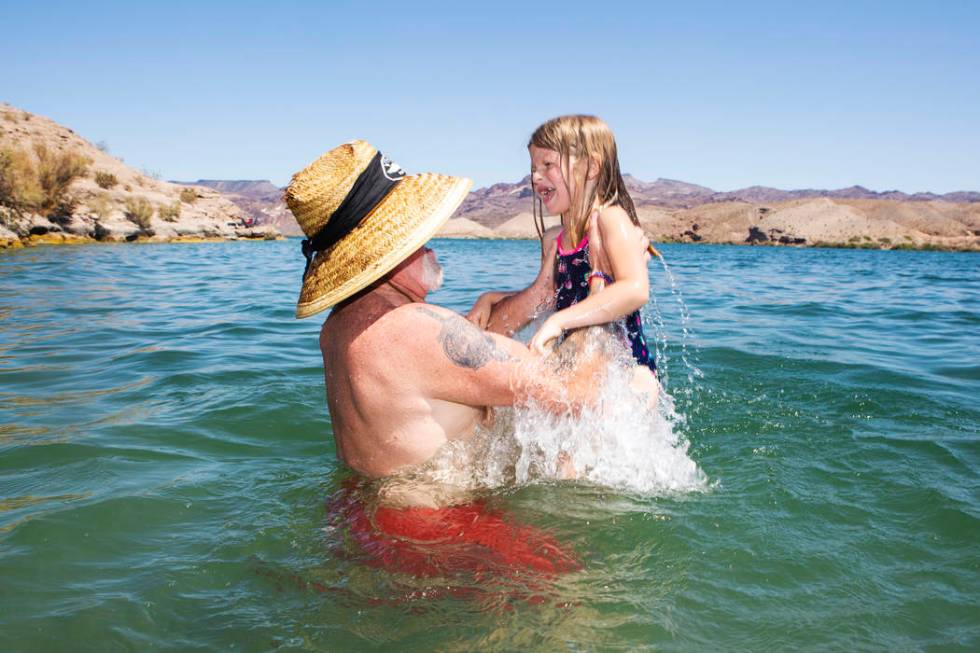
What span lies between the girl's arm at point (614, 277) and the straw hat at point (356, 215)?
2.93 ft

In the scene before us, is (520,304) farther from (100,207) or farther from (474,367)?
(100,207)

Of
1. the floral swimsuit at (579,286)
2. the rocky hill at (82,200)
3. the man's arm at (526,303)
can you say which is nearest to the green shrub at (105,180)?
the rocky hill at (82,200)

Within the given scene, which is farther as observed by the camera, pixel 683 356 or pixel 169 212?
pixel 169 212

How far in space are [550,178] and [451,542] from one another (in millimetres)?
2217

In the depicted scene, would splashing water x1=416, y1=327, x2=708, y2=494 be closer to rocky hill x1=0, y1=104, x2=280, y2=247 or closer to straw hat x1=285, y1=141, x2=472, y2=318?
straw hat x1=285, y1=141, x2=472, y2=318

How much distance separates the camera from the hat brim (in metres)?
2.58

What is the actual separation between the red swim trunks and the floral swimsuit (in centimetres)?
146

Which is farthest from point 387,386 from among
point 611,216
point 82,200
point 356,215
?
point 82,200

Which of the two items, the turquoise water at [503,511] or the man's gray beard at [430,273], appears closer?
the turquoise water at [503,511]

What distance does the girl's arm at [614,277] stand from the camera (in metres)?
3.36

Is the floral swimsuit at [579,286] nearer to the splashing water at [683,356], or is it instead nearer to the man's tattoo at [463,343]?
the splashing water at [683,356]

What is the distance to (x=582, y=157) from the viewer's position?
12.6ft

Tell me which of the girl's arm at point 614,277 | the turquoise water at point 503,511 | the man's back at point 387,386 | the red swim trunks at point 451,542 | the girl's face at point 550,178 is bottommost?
the turquoise water at point 503,511

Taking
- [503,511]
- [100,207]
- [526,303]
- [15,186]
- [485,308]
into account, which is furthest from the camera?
[100,207]
